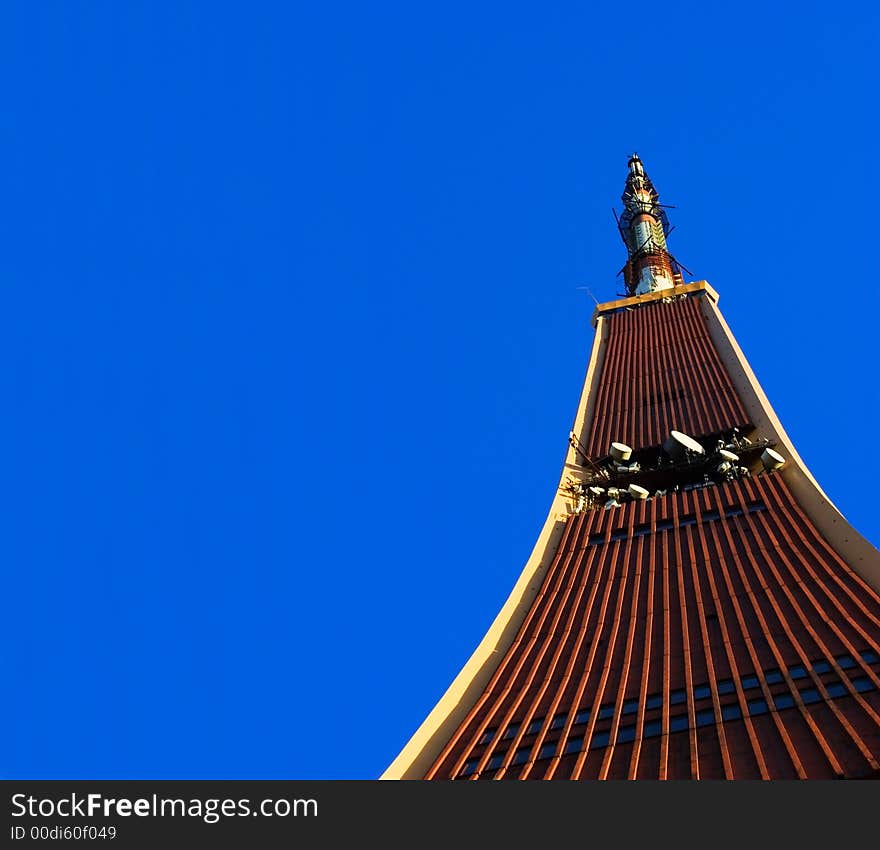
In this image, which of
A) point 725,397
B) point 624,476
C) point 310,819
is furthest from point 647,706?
point 725,397

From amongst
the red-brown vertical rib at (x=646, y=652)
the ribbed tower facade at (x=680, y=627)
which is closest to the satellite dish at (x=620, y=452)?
the ribbed tower facade at (x=680, y=627)

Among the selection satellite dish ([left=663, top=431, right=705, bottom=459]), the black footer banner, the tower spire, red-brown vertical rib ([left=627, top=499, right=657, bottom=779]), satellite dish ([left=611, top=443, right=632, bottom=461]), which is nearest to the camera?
the black footer banner

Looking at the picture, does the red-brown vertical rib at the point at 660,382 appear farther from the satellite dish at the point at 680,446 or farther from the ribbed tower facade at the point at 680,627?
the satellite dish at the point at 680,446

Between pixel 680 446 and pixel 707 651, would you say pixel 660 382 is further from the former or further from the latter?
pixel 707 651

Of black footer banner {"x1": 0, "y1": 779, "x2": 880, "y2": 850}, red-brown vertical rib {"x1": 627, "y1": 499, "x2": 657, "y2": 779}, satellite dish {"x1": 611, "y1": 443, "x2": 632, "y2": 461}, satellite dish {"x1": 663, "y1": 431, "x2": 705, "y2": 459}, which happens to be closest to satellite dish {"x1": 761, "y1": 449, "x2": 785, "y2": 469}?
satellite dish {"x1": 663, "y1": 431, "x2": 705, "y2": 459}

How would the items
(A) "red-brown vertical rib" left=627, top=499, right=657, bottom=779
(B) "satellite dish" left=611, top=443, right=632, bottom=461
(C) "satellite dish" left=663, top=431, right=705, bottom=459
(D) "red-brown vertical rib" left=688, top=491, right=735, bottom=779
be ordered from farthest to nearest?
(B) "satellite dish" left=611, top=443, right=632, bottom=461 < (C) "satellite dish" left=663, top=431, right=705, bottom=459 < (A) "red-brown vertical rib" left=627, top=499, right=657, bottom=779 < (D) "red-brown vertical rib" left=688, top=491, right=735, bottom=779

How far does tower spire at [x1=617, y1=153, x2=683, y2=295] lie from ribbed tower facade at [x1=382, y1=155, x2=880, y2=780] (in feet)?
102

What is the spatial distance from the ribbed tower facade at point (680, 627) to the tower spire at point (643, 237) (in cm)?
3102

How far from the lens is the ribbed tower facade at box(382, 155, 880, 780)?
32.8 m

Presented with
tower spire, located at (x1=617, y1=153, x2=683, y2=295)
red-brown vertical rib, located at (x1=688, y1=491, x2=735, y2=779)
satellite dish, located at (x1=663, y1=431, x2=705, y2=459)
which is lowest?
red-brown vertical rib, located at (x1=688, y1=491, x2=735, y2=779)

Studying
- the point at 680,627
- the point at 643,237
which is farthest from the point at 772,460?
the point at 643,237

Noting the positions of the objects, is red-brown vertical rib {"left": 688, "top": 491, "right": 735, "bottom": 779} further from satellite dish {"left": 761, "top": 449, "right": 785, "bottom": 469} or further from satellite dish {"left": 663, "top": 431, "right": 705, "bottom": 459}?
satellite dish {"left": 663, "top": 431, "right": 705, "bottom": 459}

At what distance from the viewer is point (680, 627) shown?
134ft

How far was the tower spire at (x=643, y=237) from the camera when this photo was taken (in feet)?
315
